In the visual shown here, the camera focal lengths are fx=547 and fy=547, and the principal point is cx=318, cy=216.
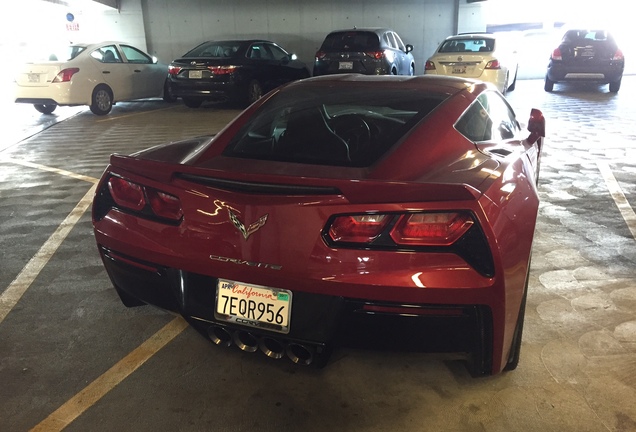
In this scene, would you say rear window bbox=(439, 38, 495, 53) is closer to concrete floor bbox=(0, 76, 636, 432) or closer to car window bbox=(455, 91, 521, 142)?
concrete floor bbox=(0, 76, 636, 432)

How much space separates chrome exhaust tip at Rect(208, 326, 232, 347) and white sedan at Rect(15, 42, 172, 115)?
8.85 m

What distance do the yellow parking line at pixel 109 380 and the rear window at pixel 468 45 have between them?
33.5 feet

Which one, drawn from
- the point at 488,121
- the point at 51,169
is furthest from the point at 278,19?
the point at 488,121

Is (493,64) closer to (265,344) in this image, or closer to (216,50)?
(216,50)

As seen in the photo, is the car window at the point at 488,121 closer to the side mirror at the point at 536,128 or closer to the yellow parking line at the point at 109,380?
the side mirror at the point at 536,128

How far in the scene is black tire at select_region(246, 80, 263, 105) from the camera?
35.9 ft

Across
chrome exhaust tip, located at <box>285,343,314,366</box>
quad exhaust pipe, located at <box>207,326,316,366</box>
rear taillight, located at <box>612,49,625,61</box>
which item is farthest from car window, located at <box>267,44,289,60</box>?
chrome exhaust tip, located at <box>285,343,314,366</box>

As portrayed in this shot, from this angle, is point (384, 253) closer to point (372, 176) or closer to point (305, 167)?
point (372, 176)

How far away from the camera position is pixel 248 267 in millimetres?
1948

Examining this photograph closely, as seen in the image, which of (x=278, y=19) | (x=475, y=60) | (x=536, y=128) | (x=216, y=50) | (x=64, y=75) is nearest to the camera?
(x=536, y=128)

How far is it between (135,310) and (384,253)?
1.69 metres

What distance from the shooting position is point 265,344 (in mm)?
2125

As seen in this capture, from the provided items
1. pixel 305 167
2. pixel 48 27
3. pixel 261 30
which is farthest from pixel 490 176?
pixel 48 27

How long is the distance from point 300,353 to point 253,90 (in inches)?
379
